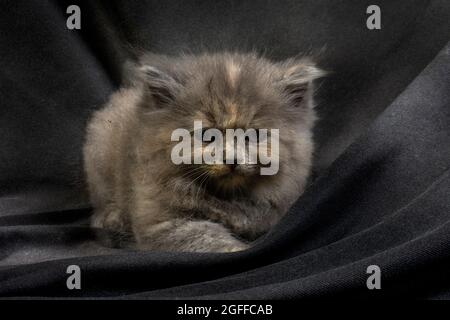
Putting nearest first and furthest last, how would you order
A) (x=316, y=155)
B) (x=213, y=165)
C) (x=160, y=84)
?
(x=213, y=165), (x=160, y=84), (x=316, y=155)

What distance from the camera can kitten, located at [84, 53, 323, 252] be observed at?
5.80 ft

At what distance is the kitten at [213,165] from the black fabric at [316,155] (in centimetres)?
13

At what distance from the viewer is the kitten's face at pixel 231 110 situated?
5.69ft

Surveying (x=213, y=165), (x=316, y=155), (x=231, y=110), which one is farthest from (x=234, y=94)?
(x=316, y=155)

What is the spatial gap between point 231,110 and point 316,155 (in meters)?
0.59

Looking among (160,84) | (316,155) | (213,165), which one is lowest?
(213,165)

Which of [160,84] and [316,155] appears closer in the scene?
[160,84]

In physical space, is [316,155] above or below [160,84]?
below

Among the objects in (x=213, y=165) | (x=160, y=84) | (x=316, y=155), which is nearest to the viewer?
(x=213, y=165)

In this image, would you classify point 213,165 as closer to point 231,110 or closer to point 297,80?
point 231,110

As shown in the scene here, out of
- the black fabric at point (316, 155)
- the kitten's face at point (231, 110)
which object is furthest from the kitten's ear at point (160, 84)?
the black fabric at point (316, 155)

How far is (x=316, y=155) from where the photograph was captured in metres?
2.21

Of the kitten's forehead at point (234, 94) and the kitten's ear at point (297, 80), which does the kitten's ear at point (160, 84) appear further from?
the kitten's ear at point (297, 80)
